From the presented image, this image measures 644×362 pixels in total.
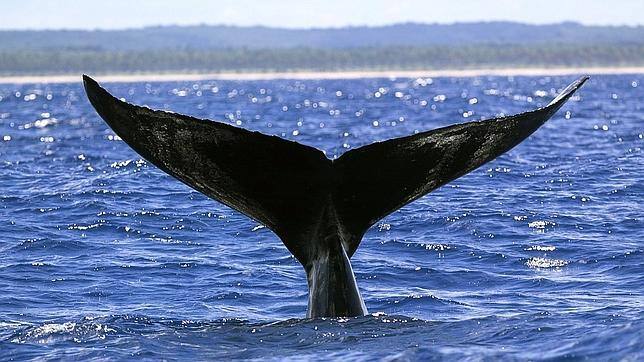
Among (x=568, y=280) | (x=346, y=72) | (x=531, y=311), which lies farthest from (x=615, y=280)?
(x=346, y=72)

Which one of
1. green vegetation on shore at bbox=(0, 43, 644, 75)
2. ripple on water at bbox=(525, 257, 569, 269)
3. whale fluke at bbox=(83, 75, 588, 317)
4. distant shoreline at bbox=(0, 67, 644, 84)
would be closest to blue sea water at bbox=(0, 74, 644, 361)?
ripple on water at bbox=(525, 257, 569, 269)

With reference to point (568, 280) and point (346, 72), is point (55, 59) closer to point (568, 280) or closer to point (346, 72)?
point (346, 72)

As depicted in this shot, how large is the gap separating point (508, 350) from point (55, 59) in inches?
7329

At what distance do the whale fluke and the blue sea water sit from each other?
0.64 meters

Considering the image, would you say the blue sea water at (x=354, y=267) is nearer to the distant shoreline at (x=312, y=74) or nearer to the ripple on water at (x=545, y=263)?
the ripple on water at (x=545, y=263)

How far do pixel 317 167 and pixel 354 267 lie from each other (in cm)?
408

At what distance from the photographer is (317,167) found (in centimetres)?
655

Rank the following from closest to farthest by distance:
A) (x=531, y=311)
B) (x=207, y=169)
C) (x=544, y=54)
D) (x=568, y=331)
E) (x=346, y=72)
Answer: (x=207, y=169) < (x=568, y=331) < (x=531, y=311) < (x=346, y=72) < (x=544, y=54)

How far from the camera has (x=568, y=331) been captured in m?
7.27

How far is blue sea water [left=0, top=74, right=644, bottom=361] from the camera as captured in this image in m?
7.07

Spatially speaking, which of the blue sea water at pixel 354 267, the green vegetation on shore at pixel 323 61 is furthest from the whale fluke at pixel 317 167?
the green vegetation on shore at pixel 323 61

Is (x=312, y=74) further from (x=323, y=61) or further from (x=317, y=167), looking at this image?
(x=317, y=167)

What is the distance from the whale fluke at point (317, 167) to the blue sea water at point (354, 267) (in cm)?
64

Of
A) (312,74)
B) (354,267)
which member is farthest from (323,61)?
(354,267)
